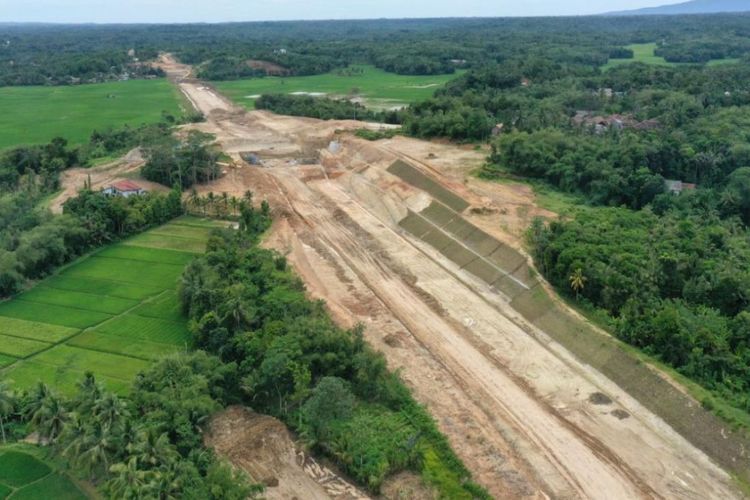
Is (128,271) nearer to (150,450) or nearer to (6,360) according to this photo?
(6,360)

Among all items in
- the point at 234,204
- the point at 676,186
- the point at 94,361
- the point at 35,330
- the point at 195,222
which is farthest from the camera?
the point at 234,204

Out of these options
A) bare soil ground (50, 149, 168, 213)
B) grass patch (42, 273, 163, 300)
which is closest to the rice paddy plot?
grass patch (42, 273, 163, 300)

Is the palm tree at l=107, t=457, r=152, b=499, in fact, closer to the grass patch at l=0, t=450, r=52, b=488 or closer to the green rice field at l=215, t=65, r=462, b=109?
the grass patch at l=0, t=450, r=52, b=488

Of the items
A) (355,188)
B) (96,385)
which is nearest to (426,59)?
(355,188)

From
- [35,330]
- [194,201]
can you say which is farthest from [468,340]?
[194,201]

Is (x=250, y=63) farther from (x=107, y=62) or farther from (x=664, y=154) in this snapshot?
(x=664, y=154)

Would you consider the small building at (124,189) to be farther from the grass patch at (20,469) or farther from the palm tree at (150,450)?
the palm tree at (150,450)

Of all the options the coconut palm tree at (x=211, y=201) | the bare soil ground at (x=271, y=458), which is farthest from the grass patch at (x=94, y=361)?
the coconut palm tree at (x=211, y=201)
